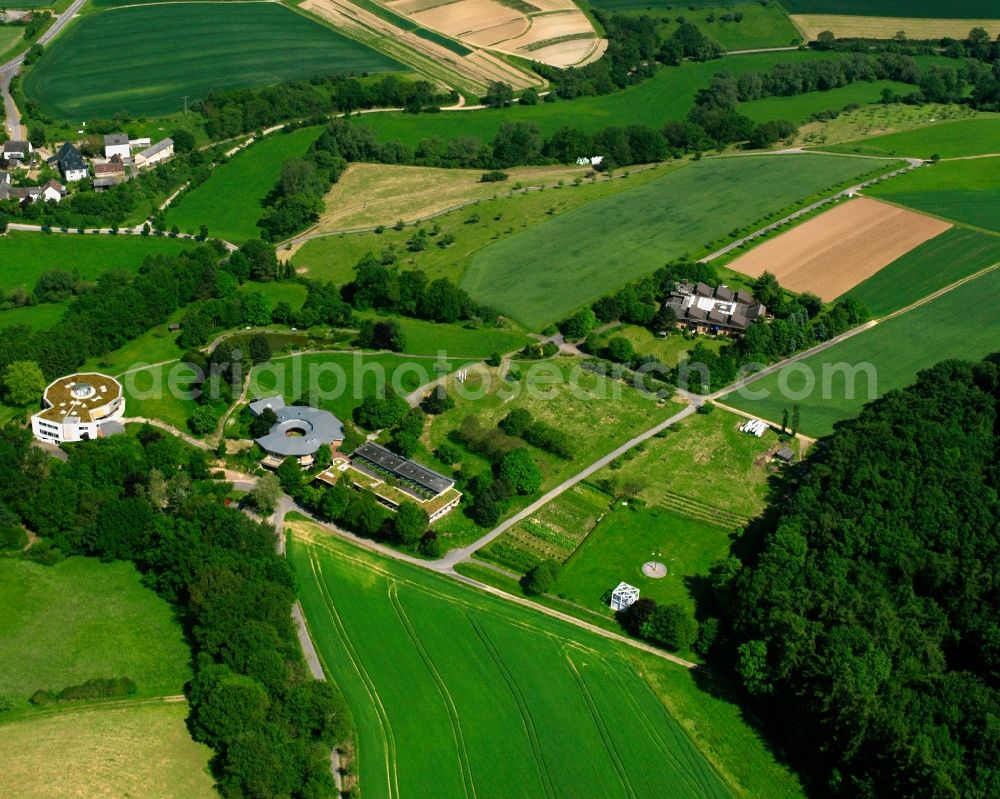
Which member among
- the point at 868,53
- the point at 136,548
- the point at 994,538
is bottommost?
the point at 136,548

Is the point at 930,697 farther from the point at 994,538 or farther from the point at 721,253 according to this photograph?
the point at 721,253

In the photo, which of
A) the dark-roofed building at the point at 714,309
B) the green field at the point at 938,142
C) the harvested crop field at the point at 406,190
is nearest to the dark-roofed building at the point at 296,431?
the dark-roofed building at the point at 714,309

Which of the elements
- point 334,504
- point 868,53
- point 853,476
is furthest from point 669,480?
point 868,53

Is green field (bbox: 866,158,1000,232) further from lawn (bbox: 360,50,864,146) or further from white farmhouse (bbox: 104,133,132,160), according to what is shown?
white farmhouse (bbox: 104,133,132,160)

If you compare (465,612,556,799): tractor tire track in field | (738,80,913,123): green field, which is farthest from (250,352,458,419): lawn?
(738,80,913,123): green field

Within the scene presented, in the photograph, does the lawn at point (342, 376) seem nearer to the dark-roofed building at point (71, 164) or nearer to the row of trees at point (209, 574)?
the row of trees at point (209, 574)

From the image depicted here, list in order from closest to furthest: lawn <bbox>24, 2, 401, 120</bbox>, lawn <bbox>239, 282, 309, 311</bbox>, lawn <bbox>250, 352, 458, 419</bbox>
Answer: lawn <bbox>250, 352, 458, 419</bbox> < lawn <bbox>239, 282, 309, 311</bbox> < lawn <bbox>24, 2, 401, 120</bbox>
